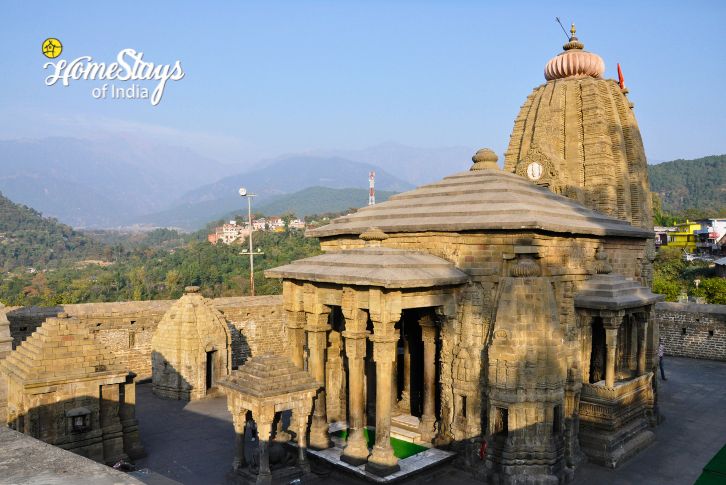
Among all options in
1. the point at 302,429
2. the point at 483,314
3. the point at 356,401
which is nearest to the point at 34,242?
the point at 356,401

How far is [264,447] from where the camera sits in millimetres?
10664

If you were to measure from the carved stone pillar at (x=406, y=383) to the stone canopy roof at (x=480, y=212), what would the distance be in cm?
351

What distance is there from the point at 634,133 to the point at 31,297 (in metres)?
51.2

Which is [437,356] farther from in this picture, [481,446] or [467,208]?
[467,208]

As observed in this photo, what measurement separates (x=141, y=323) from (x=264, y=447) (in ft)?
37.2

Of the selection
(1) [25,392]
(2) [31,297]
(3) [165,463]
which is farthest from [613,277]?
(2) [31,297]

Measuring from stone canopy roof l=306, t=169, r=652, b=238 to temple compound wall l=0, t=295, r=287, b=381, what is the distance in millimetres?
6155

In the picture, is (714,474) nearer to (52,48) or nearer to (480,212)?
(480,212)

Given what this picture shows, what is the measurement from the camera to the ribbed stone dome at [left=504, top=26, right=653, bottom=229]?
56.5ft

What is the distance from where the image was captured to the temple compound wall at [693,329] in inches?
933

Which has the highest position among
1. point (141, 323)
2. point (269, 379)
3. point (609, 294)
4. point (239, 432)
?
point (609, 294)

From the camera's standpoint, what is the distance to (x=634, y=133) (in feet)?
60.6

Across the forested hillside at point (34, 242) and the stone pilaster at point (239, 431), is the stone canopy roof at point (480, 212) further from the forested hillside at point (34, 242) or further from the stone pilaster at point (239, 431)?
the forested hillside at point (34, 242)

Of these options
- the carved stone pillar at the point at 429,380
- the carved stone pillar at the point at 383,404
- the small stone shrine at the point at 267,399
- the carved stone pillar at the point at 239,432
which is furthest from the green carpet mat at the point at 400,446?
the carved stone pillar at the point at 239,432
